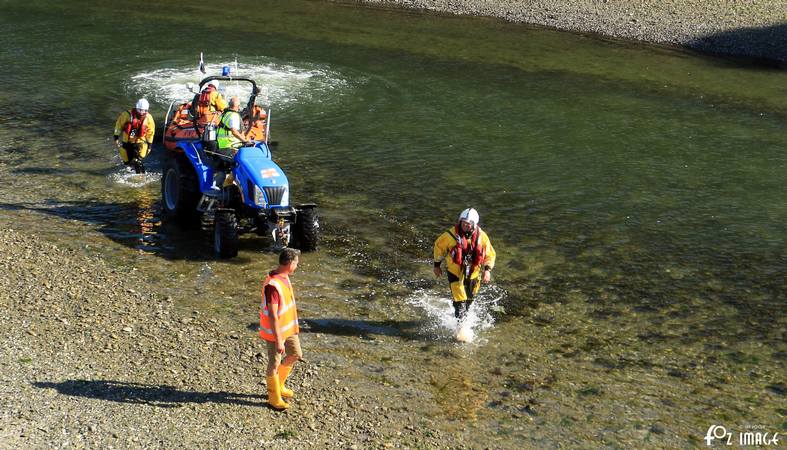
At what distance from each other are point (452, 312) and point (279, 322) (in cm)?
415

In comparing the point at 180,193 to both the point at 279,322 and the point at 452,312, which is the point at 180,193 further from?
the point at 279,322

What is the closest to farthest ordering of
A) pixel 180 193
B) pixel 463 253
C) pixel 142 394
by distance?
pixel 142 394 → pixel 463 253 → pixel 180 193

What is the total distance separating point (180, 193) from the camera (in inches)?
619

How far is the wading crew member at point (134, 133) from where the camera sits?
1836 cm

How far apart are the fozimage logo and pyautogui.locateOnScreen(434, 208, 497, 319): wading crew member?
3.29 m

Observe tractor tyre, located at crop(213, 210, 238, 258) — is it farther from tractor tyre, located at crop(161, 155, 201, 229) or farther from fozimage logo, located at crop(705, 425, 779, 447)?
fozimage logo, located at crop(705, 425, 779, 447)

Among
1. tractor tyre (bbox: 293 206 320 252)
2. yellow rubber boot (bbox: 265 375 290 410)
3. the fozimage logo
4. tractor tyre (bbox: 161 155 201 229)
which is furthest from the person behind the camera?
tractor tyre (bbox: 161 155 201 229)

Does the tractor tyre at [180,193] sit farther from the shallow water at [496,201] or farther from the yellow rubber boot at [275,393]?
the yellow rubber boot at [275,393]

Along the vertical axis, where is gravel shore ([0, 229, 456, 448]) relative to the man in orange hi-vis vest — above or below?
below

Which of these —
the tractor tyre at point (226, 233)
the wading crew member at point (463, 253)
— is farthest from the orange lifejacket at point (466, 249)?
the tractor tyre at point (226, 233)

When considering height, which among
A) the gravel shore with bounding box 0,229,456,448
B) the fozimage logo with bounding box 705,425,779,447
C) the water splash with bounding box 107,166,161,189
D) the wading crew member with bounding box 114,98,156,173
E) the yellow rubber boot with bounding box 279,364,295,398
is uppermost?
the wading crew member with bounding box 114,98,156,173

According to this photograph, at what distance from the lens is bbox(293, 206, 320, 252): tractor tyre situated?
14641 millimetres

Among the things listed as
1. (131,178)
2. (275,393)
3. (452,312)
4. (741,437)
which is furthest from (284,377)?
(131,178)

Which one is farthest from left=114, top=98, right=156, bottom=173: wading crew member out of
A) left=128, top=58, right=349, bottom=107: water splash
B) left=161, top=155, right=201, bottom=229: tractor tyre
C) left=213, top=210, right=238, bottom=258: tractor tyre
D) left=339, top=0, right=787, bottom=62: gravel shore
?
left=339, top=0, right=787, bottom=62: gravel shore
